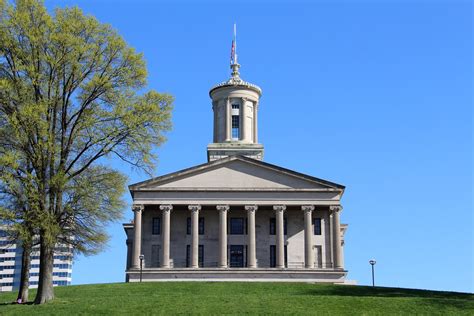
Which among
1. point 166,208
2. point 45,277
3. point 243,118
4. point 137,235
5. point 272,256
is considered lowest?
point 45,277

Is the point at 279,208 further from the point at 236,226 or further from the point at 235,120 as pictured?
the point at 235,120

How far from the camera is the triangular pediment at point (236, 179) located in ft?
212

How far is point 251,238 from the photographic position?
6319cm

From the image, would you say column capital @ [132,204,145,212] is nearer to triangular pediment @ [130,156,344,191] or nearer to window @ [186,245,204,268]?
triangular pediment @ [130,156,344,191]

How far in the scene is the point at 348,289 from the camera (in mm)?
46312

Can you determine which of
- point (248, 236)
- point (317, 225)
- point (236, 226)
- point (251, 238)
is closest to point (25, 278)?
point (251, 238)

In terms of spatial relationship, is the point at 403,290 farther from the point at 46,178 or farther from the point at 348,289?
the point at 46,178

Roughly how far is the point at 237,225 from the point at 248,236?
12.0 feet

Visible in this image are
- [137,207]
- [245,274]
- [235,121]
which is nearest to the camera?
[245,274]

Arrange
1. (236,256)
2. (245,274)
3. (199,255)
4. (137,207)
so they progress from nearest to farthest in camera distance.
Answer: (245,274)
(137,207)
(199,255)
(236,256)

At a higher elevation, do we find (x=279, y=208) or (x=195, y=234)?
(x=279, y=208)

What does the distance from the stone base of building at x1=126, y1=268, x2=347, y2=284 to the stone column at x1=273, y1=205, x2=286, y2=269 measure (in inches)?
54.8

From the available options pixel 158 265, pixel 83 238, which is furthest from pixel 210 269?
pixel 83 238

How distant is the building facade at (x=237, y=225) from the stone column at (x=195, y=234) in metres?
0.09
